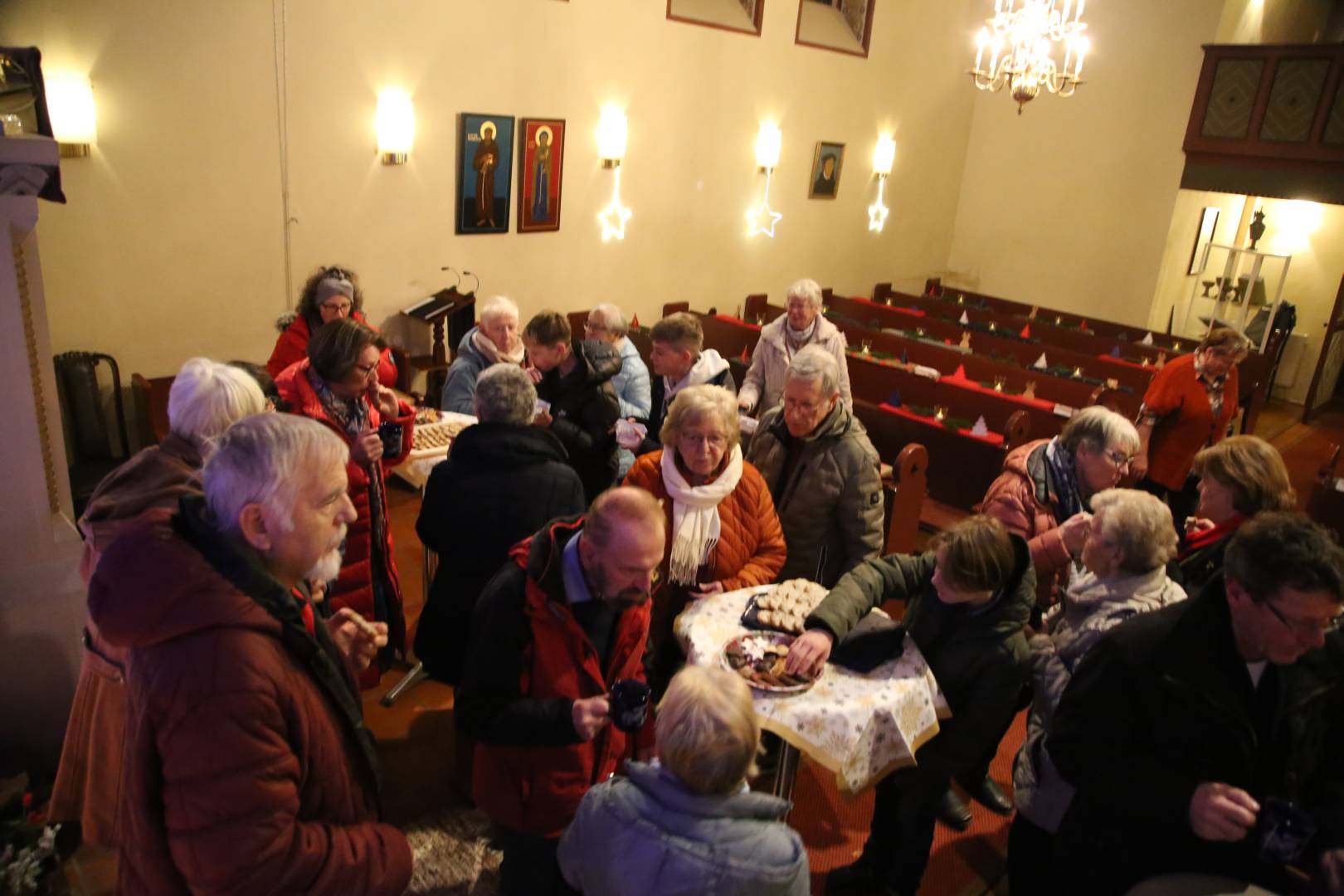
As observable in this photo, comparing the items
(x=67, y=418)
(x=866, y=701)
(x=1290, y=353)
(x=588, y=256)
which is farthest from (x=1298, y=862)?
(x=1290, y=353)

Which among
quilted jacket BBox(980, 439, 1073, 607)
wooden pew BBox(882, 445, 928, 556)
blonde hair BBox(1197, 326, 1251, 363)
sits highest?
blonde hair BBox(1197, 326, 1251, 363)

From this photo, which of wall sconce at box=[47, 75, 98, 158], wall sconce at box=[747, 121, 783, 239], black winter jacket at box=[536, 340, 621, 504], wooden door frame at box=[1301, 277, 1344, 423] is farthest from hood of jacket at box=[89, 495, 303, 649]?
wooden door frame at box=[1301, 277, 1344, 423]

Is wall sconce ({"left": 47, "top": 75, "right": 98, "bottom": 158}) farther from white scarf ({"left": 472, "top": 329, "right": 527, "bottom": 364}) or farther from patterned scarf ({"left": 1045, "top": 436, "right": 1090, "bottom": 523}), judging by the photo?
patterned scarf ({"left": 1045, "top": 436, "right": 1090, "bottom": 523})

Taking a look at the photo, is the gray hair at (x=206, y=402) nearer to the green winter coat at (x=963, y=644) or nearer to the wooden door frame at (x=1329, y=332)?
the green winter coat at (x=963, y=644)

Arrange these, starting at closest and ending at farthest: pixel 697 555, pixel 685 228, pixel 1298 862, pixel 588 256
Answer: pixel 1298 862 → pixel 697 555 → pixel 588 256 → pixel 685 228

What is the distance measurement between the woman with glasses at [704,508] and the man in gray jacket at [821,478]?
0.66ft

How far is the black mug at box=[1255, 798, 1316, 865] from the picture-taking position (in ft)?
6.06

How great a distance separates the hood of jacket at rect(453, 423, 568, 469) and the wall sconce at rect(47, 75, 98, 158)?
3.84m

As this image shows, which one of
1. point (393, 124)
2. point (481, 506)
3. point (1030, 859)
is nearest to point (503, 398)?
point (481, 506)

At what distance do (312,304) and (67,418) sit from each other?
222cm

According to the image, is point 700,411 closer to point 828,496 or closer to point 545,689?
point 828,496

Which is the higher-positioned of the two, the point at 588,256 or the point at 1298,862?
the point at 588,256

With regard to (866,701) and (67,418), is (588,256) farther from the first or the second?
(866,701)

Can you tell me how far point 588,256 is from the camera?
27.8 ft
